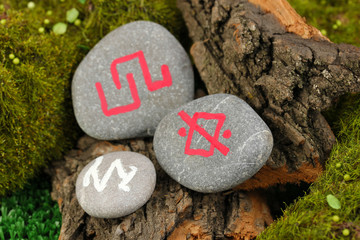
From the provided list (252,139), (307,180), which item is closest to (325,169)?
(307,180)

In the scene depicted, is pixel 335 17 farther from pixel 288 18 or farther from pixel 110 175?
pixel 110 175

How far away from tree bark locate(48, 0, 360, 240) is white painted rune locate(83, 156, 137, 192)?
0.21 metres

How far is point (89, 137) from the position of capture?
8.98ft

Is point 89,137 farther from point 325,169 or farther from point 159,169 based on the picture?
point 325,169

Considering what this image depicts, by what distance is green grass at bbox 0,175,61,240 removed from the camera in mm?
2355

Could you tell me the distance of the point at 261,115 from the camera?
2252 mm

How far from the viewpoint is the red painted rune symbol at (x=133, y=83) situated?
2.55m

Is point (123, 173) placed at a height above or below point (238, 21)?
below

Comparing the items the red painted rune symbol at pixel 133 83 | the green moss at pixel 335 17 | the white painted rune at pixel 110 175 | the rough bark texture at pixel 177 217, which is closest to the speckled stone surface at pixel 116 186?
the white painted rune at pixel 110 175

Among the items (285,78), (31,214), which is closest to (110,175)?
(31,214)

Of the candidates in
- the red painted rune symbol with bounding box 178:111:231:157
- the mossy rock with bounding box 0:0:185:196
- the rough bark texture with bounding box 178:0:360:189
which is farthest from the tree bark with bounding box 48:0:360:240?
the mossy rock with bounding box 0:0:185:196

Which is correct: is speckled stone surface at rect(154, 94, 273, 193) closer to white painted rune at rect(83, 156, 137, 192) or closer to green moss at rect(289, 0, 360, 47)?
white painted rune at rect(83, 156, 137, 192)

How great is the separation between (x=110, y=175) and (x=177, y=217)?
50 cm

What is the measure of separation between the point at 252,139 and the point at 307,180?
0.53 meters
